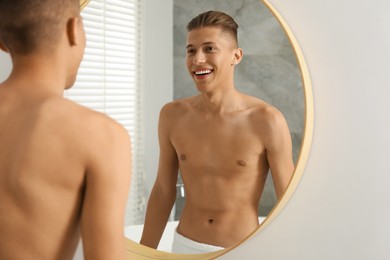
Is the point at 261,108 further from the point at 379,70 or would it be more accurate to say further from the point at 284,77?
the point at 379,70

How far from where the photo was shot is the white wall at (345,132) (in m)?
1.11

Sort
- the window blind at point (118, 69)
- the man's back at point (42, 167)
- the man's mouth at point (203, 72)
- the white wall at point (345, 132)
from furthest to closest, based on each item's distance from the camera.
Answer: the window blind at point (118, 69), the man's mouth at point (203, 72), the white wall at point (345, 132), the man's back at point (42, 167)

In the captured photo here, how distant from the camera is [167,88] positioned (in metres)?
1.29

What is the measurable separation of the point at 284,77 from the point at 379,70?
183 millimetres

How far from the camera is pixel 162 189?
51.8 inches

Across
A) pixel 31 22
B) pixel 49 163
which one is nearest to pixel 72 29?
pixel 31 22

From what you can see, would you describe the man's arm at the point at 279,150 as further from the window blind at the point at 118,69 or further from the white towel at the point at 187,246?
the window blind at the point at 118,69

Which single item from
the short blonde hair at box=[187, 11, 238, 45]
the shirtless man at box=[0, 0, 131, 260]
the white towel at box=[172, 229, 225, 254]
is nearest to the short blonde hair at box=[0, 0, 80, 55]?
the shirtless man at box=[0, 0, 131, 260]

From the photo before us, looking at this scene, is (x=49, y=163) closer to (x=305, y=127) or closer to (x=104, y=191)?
(x=104, y=191)

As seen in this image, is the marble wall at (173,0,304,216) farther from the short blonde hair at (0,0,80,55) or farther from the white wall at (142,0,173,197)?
the short blonde hair at (0,0,80,55)

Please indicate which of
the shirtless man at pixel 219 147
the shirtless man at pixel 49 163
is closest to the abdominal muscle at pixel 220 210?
the shirtless man at pixel 219 147

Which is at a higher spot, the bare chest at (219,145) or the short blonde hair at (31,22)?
the short blonde hair at (31,22)

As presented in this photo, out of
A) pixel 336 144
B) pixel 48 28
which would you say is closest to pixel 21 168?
pixel 48 28

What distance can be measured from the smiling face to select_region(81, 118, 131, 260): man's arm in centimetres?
42
